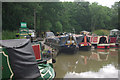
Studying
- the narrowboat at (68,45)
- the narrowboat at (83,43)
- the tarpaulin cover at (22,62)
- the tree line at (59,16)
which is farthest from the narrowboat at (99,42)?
the tarpaulin cover at (22,62)

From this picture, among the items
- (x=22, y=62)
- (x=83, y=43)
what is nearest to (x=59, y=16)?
(x=83, y=43)

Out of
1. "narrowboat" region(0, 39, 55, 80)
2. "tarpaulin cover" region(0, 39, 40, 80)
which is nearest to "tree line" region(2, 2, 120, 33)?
"tarpaulin cover" region(0, 39, 40, 80)

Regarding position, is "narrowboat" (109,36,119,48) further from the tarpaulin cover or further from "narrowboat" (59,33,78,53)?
the tarpaulin cover

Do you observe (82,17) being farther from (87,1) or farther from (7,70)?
(7,70)

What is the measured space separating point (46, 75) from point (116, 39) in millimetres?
15851

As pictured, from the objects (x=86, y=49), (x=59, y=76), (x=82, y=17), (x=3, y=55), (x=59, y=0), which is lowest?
(x=59, y=76)

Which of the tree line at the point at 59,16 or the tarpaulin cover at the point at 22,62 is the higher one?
the tree line at the point at 59,16

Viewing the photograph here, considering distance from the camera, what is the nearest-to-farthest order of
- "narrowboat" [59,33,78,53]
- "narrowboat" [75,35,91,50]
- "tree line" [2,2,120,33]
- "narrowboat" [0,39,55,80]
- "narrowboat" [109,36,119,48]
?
"narrowboat" [0,39,55,80] → "narrowboat" [59,33,78,53] → "narrowboat" [75,35,91,50] → "narrowboat" [109,36,119,48] → "tree line" [2,2,120,33]

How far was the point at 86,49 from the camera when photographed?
45.8 feet

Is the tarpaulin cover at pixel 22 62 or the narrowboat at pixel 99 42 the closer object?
the tarpaulin cover at pixel 22 62

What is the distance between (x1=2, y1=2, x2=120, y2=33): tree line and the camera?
17.8m

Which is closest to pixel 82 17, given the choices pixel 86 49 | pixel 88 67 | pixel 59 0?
pixel 59 0

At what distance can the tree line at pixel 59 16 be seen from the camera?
17.8 m

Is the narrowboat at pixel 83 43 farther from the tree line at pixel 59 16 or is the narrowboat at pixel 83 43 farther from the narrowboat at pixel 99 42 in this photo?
the tree line at pixel 59 16
